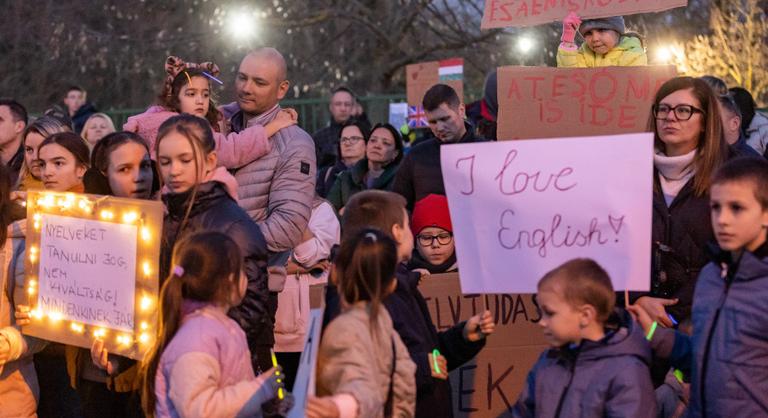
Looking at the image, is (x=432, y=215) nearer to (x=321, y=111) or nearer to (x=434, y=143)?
(x=434, y=143)

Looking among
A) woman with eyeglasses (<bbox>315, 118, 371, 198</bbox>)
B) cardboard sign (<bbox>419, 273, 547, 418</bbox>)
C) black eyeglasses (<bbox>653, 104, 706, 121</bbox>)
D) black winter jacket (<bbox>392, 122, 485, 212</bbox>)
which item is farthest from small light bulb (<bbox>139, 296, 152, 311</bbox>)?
woman with eyeglasses (<bbox>315, 118, 371, 198</bbox>)

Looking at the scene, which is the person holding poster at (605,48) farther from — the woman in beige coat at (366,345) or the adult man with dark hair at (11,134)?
the adult man with dark hair at (11,134)

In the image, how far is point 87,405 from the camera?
5223 millimetres

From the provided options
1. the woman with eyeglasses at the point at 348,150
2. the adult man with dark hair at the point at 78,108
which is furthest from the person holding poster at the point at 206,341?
the adult man with dark hair at the point at 78,108

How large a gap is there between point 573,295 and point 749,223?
636 mm

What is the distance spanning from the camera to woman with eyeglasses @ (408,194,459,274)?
582cm

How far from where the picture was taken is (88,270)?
4.96 meters

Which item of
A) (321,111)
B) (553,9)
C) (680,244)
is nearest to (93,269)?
(680,244)

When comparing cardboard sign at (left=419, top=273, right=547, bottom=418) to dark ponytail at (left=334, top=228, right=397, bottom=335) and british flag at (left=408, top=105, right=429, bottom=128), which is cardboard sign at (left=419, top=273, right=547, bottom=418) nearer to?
dark ponytail at (left=334, top=228, right=397, bottom=335)

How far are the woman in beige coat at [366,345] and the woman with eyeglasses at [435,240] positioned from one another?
168 cm

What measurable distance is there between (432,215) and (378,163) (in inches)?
136

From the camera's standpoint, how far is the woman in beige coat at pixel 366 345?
3922 millimetres

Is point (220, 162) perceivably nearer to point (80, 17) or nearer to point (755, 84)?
point (755, 84)

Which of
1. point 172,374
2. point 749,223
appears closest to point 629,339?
point 749,223
